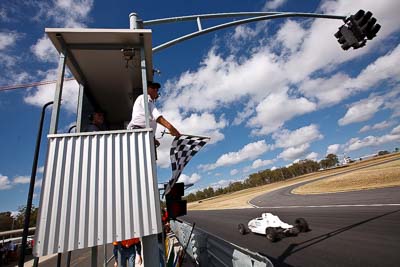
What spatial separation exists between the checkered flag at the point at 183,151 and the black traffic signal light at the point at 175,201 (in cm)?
21

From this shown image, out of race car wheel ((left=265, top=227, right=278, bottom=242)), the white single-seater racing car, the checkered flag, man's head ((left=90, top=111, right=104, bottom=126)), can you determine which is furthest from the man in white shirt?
the white single-seater racing car

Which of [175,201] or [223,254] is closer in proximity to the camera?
[175,201]

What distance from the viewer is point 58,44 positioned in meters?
3.08

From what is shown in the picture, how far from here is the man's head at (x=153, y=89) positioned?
371 cm

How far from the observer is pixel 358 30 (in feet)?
22.0

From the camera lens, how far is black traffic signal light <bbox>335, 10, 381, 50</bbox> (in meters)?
6.60

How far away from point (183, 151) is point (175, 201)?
876 millimetres

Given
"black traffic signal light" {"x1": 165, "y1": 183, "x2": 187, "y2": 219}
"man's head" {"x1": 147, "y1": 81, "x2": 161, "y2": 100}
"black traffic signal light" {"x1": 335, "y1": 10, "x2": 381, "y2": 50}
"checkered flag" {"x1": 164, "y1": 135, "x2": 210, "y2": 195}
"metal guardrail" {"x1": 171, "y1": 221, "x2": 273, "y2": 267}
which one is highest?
"black traffic signal light" {"x1": 335, "y1": 10, "x2": 381, "y2": 50}

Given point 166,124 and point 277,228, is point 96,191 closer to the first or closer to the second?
point 166,124

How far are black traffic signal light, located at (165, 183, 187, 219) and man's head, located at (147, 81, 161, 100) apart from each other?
1.56 m

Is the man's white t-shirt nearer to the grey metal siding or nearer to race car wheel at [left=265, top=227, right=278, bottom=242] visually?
the grey metal siding

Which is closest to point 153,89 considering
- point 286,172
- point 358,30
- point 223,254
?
point 223,254

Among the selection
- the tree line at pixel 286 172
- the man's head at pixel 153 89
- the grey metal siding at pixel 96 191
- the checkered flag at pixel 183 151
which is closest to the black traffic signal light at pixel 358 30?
the checkered flag at pixel 183 151

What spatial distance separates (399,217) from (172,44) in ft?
37.1
